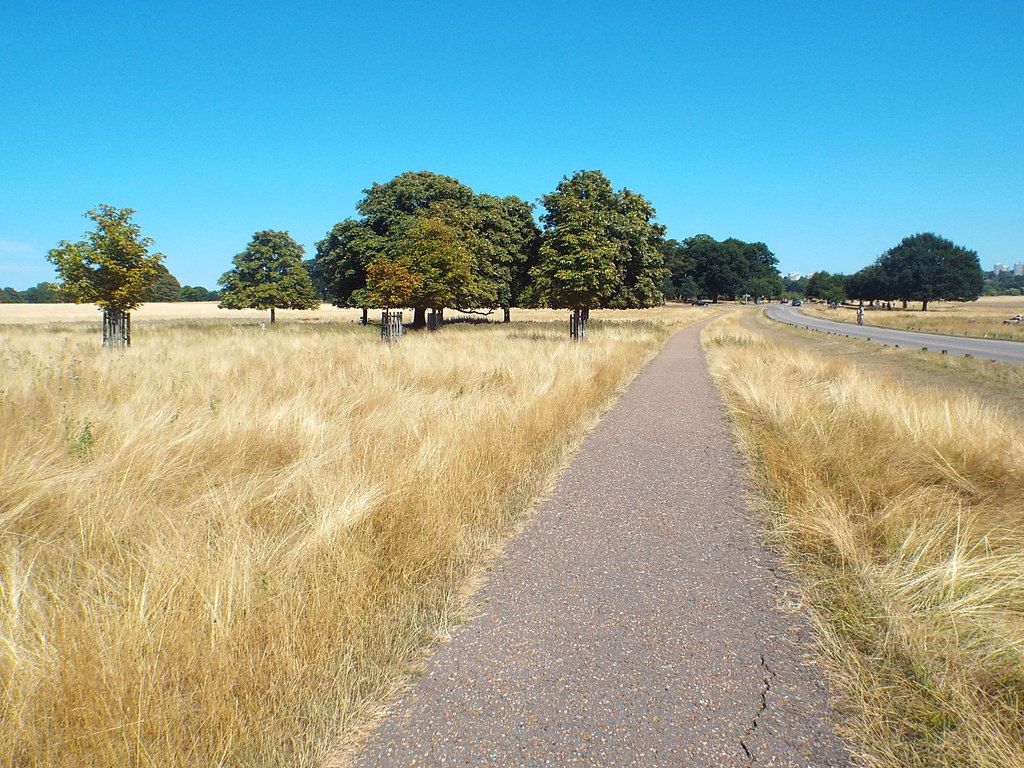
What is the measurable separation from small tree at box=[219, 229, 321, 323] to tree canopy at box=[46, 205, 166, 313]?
26.7 metres

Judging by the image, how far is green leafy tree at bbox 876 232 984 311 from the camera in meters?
85.2

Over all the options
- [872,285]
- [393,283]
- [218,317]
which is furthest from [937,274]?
[218,317]

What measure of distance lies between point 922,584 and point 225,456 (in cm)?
541

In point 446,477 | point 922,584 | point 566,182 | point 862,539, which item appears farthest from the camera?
point 566,182

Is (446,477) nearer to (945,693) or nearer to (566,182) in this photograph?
(945,693)

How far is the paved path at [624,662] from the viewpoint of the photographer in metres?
1.92

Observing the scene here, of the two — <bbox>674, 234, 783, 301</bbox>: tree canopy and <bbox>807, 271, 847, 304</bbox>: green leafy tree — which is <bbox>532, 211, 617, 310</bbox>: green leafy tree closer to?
<bbox>674, 234, 783, 301</bbox>: tree canopy

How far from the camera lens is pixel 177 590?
8.00 feet

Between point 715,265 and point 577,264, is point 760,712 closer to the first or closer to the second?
point 577,264

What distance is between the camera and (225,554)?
271 centimetres

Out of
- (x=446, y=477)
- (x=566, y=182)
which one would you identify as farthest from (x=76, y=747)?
(x=566, y=182)

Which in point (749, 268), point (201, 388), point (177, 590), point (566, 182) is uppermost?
point (749, 268)

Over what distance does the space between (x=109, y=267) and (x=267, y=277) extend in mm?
29888

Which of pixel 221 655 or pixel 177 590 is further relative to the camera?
pixel 177 590
